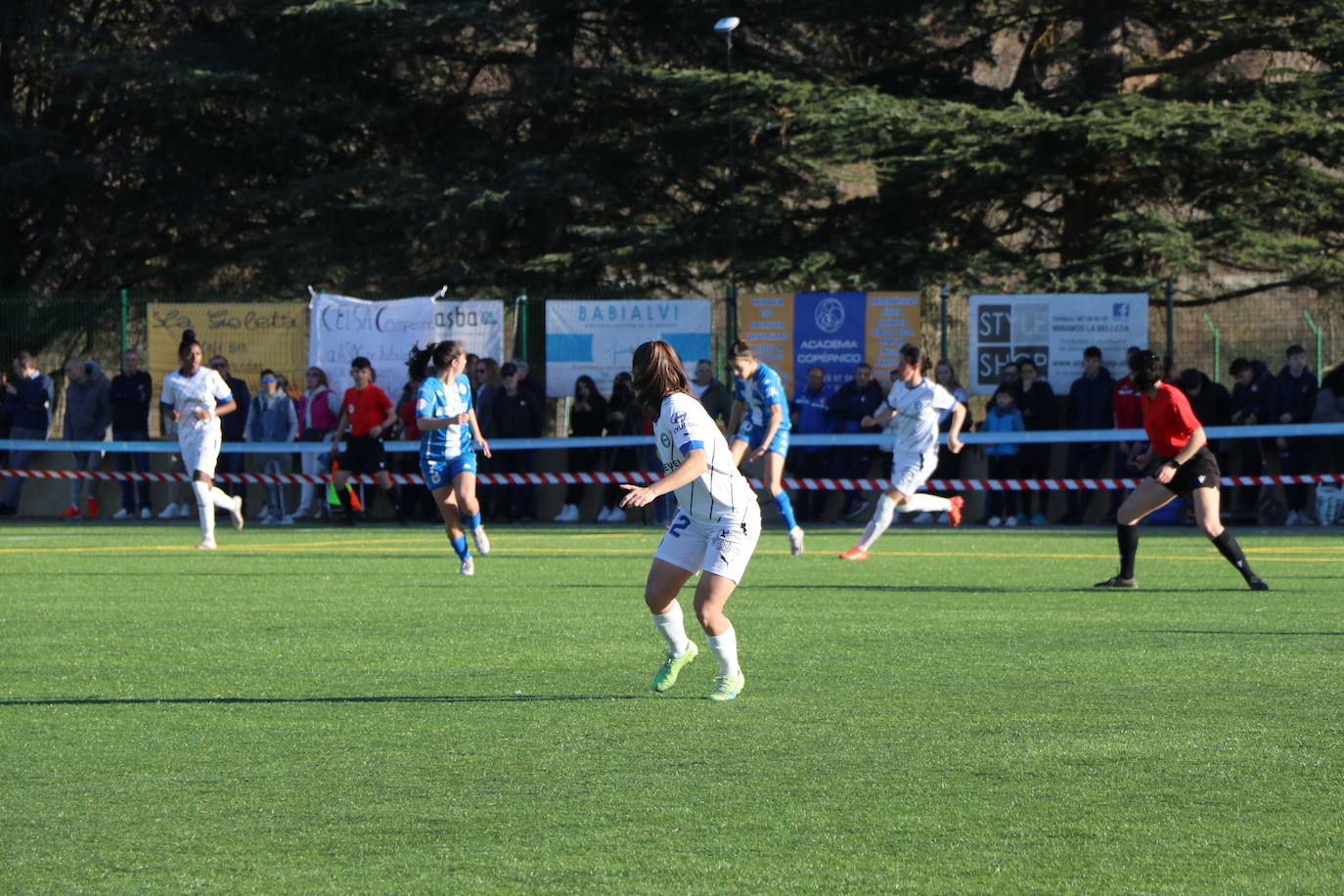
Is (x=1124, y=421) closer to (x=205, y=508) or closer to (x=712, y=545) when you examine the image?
(x=205, y=508)

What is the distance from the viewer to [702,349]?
22.6 meters

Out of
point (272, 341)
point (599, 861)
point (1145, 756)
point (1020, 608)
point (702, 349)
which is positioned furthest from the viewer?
point (272, 341)

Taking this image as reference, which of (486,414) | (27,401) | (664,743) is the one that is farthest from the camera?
(27,401)

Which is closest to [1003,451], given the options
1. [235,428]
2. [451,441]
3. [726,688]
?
[451,441]

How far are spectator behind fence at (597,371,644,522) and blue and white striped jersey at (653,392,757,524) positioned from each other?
14.4 metres

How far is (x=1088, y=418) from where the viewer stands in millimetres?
21203

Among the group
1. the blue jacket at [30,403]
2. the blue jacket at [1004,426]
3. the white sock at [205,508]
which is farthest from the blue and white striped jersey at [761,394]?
the blue jacket at [30,403]

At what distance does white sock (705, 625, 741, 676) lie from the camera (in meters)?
7.71

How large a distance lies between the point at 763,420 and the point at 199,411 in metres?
5.67

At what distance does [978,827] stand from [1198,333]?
885 inches

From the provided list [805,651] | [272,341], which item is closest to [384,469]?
[272,341]

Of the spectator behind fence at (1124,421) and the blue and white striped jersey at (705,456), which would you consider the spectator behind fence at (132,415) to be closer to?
the spectator behind fence at (1124,421)

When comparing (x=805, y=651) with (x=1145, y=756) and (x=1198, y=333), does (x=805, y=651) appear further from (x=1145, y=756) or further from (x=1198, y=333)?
(x=1198, y=333)

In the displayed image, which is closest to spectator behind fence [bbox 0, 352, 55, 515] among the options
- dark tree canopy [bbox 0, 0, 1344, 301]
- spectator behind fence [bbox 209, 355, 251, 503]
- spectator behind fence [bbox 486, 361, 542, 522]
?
spectator behind fence [bbox 209, 355, 251, 503]
